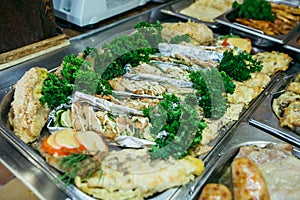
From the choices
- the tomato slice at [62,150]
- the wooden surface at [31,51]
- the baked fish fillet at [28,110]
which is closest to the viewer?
the tomato slice at [62,150]

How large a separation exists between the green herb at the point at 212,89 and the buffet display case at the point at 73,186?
148mm

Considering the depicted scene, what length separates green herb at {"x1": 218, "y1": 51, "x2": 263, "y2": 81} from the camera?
2.39m

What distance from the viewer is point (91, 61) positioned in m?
2.21

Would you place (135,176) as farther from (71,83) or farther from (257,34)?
(257,34)

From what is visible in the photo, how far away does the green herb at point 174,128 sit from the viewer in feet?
5.34

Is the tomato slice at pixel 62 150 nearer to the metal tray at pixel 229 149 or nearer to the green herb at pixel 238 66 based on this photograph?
the metal tray at pixel 229 149

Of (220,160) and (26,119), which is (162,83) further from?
(26,119)

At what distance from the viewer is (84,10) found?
2865 mm

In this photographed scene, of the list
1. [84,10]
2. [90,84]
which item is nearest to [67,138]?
[90,84]

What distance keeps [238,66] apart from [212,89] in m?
0.46

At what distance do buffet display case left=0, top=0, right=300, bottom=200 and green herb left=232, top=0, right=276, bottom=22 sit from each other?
0.55 meters

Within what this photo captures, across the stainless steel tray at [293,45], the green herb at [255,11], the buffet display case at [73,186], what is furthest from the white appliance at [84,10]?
the stainless steel tray at [293,45]

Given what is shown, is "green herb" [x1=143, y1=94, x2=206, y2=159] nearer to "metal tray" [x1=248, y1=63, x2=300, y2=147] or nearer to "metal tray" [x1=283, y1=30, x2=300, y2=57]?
"metal tray" [x1=248, y1=63, x2=300, y2=147]

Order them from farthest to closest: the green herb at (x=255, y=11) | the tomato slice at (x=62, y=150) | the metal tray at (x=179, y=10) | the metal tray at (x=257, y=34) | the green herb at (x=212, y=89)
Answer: the green herb at (x=255, y=11) < the metal tray at (x=179, y=10) < the metal tray at (x=257, y=34) < the green herb at (x=212, y=89) < the tomato slice at (x=62, y=150)
